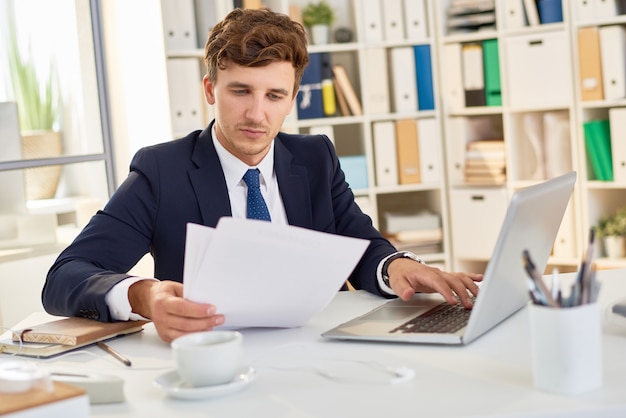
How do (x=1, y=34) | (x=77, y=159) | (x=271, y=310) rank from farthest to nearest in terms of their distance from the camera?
(x=77, y=159), (x=1, y=34), (x=271, y=310)

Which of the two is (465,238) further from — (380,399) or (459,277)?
(380,399)

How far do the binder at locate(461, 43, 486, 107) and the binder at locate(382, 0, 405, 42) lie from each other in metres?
0.33

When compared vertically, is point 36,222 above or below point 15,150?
below

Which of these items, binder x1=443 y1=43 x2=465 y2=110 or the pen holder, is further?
binder x1=443 y1=43 x2=465 y2=110

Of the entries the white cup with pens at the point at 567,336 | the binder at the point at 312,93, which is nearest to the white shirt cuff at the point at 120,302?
the white cup with pens at the point at 567,336

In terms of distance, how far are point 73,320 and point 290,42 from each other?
760 millimetres

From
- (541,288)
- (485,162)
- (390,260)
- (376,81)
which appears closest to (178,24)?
(376,81)

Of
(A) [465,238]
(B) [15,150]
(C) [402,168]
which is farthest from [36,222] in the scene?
(A) [465,238]

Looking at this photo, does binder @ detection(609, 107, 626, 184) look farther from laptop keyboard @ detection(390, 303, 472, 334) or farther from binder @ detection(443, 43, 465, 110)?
laptop keyboard @ detection(390, 303, 472, 334)

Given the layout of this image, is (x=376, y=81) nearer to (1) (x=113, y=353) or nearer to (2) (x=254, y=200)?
(2) (x=254, y=200)

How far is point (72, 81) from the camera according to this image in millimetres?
4176

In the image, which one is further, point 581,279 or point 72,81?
point 72,81

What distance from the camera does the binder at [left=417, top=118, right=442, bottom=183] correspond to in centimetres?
448

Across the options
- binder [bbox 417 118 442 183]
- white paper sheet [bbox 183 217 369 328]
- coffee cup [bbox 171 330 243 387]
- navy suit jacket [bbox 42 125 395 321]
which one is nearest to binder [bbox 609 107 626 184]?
binder [bbox 417 118 442 183]
